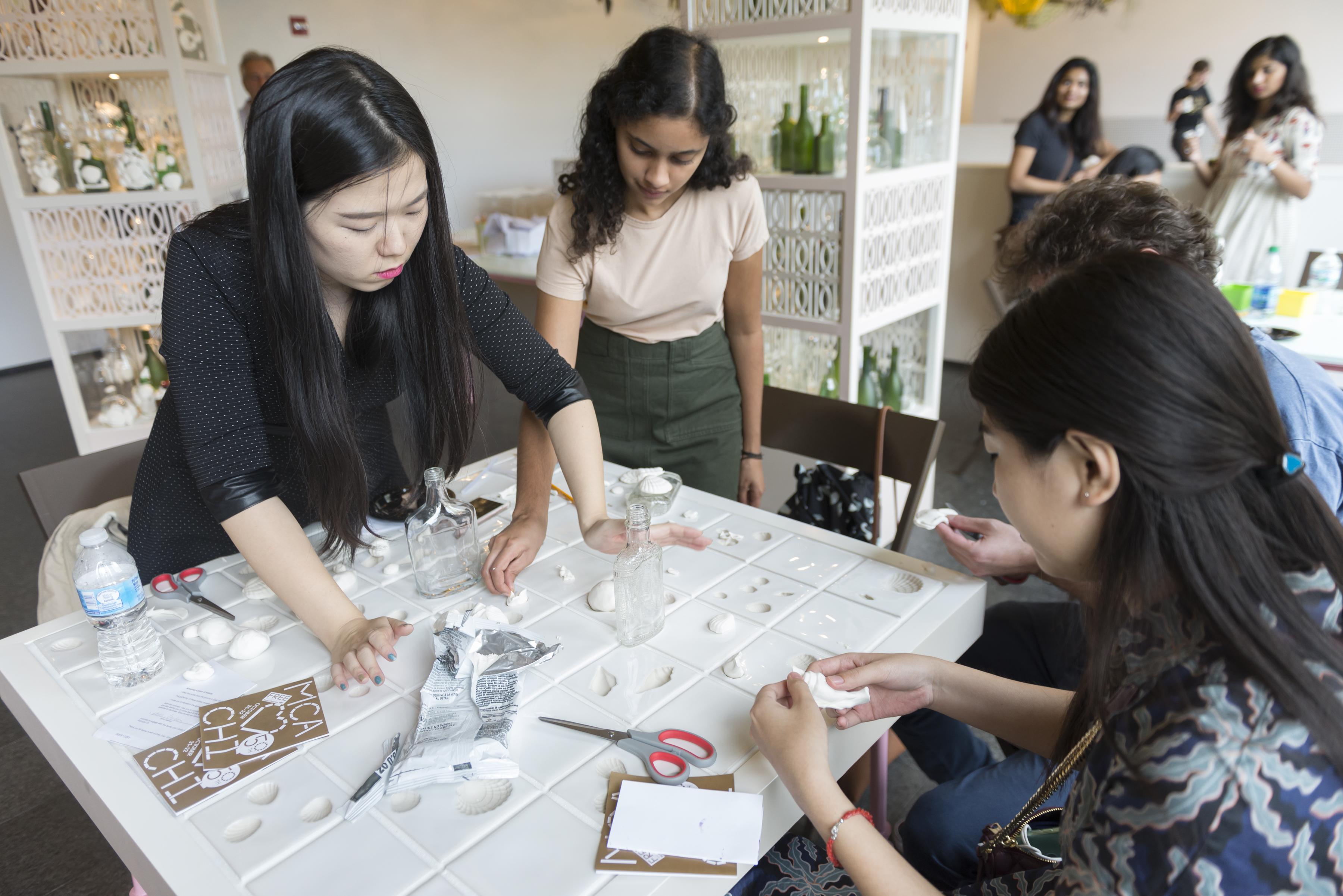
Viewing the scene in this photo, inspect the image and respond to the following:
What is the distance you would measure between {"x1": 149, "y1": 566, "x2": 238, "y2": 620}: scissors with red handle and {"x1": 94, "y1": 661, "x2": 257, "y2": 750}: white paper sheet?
14 cm

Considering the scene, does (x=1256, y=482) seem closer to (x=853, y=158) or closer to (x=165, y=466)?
(x=165, y=466)

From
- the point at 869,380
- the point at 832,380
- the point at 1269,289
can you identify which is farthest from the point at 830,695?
the point at 1269,289

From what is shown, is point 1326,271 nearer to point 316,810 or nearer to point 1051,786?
point 1051,786

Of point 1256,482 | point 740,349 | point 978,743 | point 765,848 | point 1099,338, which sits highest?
point 1099,338

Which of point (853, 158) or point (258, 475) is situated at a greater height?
point (853, 158)

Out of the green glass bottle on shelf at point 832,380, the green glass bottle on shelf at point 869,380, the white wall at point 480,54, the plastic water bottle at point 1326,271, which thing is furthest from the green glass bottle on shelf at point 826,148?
the white wall at point 480,54

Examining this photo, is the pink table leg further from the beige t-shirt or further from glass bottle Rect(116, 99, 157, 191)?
glass bottle Rect(116, 99, 157, 191)

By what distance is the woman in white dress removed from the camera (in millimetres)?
3301

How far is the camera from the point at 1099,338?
2.31 ft

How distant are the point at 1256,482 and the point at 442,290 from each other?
3.45 ft

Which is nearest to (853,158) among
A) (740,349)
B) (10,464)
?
(740,349)

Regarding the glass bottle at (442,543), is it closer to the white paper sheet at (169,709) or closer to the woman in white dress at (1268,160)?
the white paper sheet at (169,709)

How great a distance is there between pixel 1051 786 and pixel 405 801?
2.29 feet

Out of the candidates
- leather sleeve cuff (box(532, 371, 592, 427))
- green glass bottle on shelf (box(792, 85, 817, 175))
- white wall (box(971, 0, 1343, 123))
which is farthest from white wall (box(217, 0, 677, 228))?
leather sleeve cuff (box(532, 371, 592, 427))
